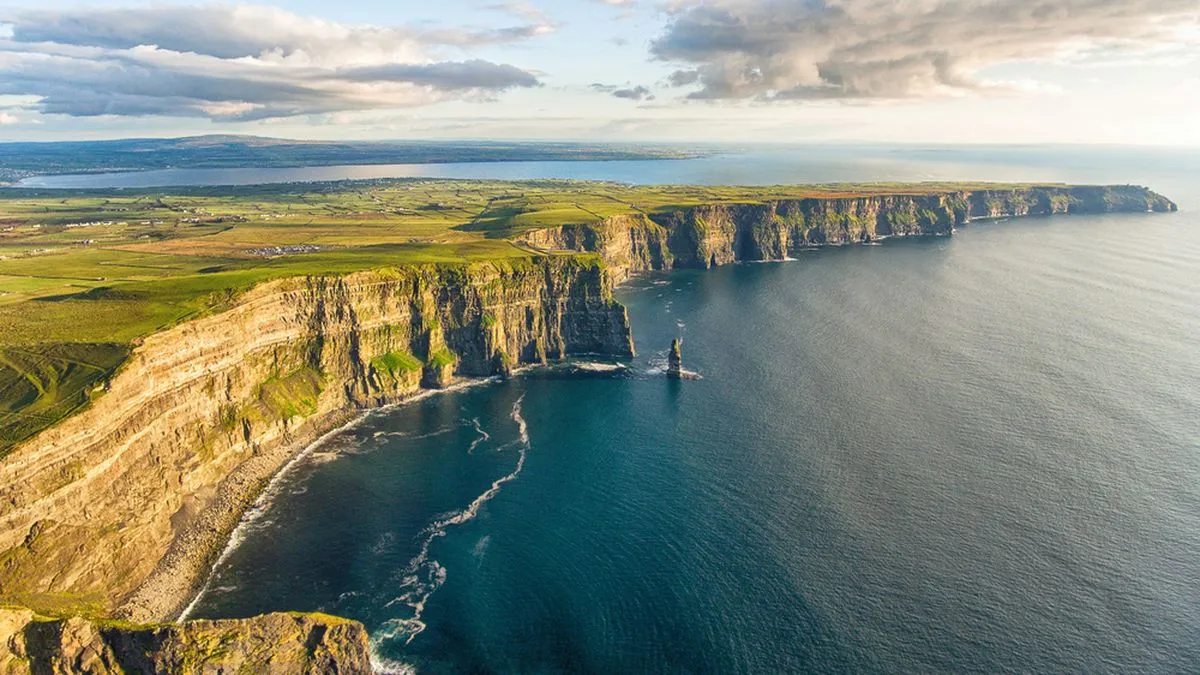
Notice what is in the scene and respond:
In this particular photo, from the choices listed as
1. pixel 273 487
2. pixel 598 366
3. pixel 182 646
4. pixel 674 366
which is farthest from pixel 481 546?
pixel 598 366

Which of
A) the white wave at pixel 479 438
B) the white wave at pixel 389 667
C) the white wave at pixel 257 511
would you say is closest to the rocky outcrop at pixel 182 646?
the white wave at pixel 389 667

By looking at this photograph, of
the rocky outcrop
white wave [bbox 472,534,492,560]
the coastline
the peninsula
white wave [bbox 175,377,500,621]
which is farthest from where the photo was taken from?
white wave [bbox 472,534,492,560]

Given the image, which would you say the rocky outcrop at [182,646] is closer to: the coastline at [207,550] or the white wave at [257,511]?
the coastline at [207,550]

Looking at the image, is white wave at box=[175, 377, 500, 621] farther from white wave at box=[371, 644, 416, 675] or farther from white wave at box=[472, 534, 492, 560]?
white wave at box=[472, 534, 492, 560]

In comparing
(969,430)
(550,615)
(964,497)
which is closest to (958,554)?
(964,497)

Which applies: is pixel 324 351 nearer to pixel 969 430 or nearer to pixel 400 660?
pixel 400 660

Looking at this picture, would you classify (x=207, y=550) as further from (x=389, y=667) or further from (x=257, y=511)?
(x=389, y=667)

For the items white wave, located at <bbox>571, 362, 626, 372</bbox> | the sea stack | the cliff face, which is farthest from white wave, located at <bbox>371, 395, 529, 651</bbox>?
the sea stack
